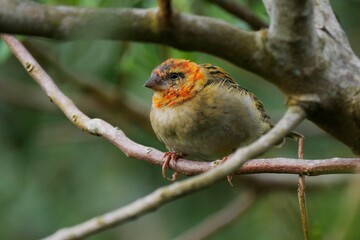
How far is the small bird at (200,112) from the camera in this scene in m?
3.62

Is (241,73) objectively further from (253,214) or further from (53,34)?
(53,34)

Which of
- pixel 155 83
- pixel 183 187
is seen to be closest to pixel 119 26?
pixel 183 187

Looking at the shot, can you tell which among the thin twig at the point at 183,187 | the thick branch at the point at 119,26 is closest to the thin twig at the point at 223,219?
the thin twig at the point at 183,187

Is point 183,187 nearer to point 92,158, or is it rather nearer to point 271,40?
point 271,40

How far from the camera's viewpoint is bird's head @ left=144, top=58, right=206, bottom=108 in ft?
12.6

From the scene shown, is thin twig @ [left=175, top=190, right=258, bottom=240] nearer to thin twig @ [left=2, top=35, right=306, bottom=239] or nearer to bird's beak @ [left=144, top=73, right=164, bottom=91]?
bird's beak @ [left=144, top=73, right=164, bottom=91]

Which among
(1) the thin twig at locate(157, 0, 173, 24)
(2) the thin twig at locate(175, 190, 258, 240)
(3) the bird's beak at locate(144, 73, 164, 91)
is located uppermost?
(1) the thin twig at locate(157, 0, 173, 24)

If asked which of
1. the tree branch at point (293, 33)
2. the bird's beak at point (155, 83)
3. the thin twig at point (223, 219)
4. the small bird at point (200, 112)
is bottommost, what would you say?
the thin twig at point (223, 219)

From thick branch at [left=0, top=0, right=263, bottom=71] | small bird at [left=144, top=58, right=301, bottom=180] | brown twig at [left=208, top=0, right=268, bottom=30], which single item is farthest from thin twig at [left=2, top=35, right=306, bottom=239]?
brown twig at [left=208, top=0, right=268, bottom=30]

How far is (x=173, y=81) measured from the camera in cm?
394

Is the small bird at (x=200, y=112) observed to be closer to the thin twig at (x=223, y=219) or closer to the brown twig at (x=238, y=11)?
the brown twig at (x=238, y=11)

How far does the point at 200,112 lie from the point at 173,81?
1.21 feet

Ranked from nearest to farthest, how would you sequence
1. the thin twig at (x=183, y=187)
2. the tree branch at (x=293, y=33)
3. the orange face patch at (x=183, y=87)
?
the thin twig at (x=183, y=187) → the tree branch at (x=293, y=33) → the orange face patch at (x=183, y=87)

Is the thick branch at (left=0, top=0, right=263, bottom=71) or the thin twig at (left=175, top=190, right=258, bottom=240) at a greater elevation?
the thick branch at (left=0, top=0, right=263, bottom=71)
